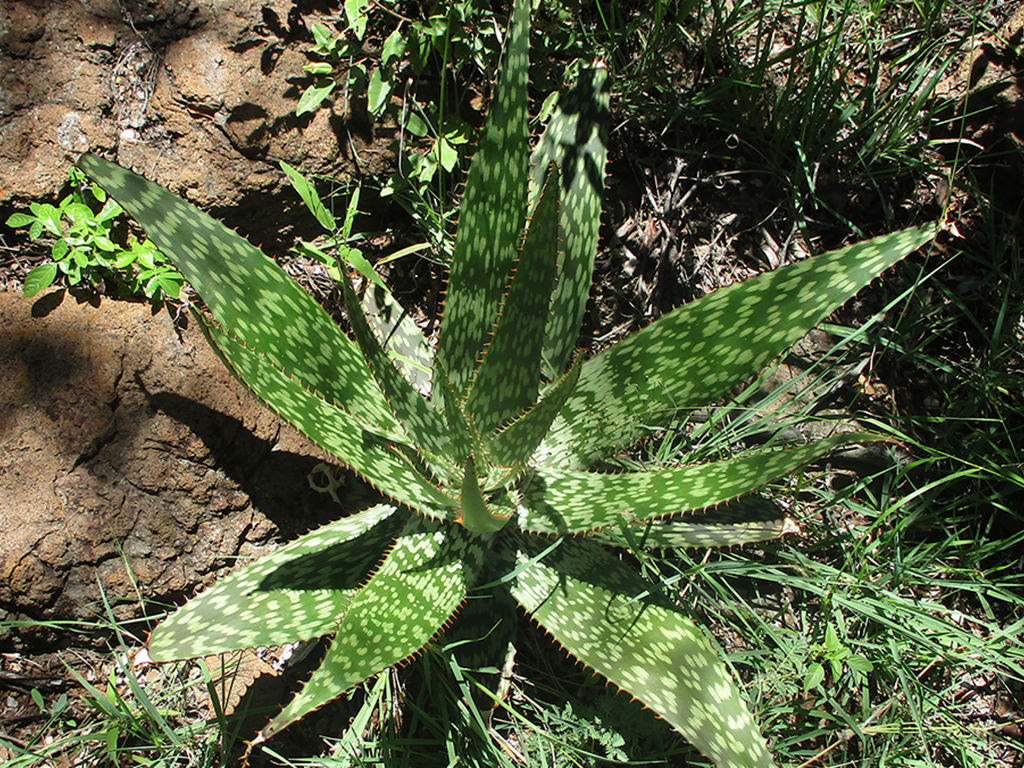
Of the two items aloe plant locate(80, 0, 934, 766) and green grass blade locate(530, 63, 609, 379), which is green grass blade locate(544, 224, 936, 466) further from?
green grass blade locate(530, 63, 609, 379)

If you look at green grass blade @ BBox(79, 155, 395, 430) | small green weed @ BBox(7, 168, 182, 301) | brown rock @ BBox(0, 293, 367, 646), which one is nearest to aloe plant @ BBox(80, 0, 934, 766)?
green grass blade @ BBox(79, 155, 395, 430)

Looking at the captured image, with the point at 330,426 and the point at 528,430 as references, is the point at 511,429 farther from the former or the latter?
the point at 330,426

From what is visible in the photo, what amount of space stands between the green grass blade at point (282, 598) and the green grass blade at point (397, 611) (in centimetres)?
12

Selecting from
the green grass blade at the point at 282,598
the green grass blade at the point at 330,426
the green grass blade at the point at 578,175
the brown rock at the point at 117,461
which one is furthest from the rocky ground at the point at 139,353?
the green grass blade at the point at 578,175

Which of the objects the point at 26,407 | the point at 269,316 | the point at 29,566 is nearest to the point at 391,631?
the point at 269,316

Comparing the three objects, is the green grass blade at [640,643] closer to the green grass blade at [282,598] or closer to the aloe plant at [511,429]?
the aloe plant at [511,429]

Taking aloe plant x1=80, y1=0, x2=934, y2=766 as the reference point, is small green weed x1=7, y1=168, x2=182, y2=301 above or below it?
above

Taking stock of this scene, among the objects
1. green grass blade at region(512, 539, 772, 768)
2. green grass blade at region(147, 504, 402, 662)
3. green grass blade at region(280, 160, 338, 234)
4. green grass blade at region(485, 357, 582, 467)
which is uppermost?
green grass blade at region(280, 160, 338, 234)

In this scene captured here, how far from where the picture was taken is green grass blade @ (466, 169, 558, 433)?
4.79 feet

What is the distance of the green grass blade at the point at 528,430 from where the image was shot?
1285 millimetres

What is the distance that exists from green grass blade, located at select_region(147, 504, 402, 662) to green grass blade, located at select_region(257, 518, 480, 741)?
12 cm

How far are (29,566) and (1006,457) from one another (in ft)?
8.80

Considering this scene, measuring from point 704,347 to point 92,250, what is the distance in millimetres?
1562

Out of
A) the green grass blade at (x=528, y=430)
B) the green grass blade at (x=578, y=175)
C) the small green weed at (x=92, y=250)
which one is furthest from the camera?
the small green weed at (x=92, y=250)
